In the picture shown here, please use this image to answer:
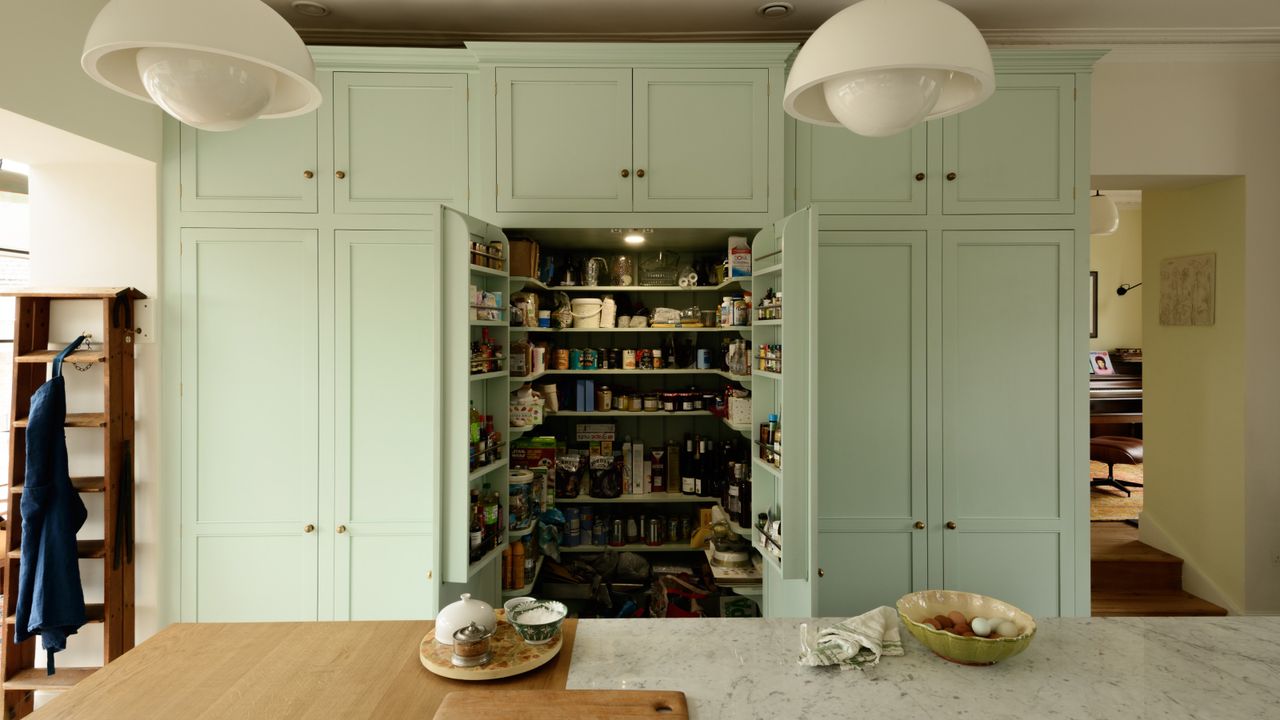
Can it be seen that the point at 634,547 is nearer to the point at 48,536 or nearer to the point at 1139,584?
the point at 48,536

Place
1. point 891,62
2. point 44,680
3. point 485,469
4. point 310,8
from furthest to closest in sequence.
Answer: point 310,8 → point 44,680 → point 485,469 → point 891,62

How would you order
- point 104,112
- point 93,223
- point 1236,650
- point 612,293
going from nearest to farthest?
1. point 1236,650
2. point 104,112
3. point 93,223
4. point 612,293

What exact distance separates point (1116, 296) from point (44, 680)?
29.0 feet

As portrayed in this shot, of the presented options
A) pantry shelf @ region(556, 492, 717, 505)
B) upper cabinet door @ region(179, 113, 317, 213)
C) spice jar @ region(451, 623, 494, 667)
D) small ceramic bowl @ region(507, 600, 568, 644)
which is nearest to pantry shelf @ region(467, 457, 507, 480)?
pantry shelf @ region(556, 492, 717, 505)

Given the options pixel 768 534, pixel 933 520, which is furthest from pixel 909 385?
pixel 768 534

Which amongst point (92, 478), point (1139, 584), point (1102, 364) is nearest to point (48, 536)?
point (92, 478)

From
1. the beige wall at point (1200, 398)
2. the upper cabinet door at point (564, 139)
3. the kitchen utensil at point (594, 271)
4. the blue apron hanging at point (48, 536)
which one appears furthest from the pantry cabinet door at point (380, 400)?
the beige wall at point (1200, 398)

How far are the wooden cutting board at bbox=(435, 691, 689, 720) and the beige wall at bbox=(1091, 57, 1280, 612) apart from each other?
11.1 ft

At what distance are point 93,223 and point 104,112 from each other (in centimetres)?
48

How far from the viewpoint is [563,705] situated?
126 cm

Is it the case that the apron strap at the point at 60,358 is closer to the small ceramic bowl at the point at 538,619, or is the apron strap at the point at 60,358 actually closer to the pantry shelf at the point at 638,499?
the pantry shelf at the point at 638,499

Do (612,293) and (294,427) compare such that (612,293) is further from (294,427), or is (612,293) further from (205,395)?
(205,395)

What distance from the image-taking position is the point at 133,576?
8.75ft

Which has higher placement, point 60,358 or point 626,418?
point 60,358
